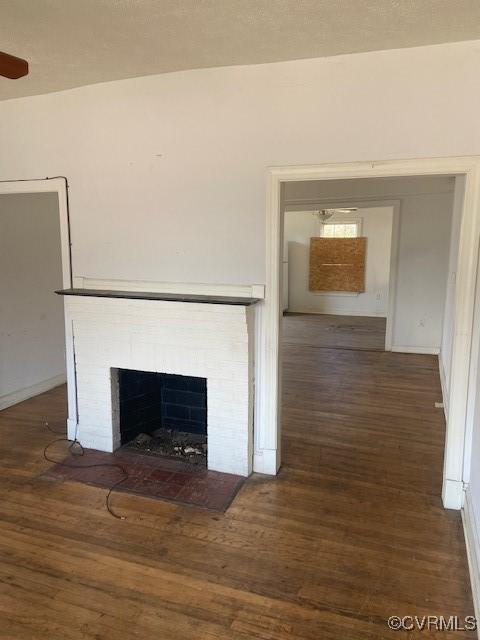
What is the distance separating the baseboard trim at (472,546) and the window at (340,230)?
327 inches

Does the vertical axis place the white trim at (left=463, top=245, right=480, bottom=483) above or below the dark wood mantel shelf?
below

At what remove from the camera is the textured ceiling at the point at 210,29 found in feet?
6.69

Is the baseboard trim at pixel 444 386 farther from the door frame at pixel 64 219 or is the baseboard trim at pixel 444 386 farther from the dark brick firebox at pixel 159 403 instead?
the door frame at pixel 64 219

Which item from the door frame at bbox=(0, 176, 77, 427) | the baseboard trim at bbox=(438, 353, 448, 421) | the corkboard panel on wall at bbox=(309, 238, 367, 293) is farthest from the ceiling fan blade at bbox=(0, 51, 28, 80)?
the corkboard panel on wall at bbox=(309, 238, 367, 293)

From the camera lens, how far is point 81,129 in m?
3.27

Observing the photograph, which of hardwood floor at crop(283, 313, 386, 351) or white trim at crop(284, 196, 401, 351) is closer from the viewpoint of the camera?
white trim at crop(284, 196, 401, 351)

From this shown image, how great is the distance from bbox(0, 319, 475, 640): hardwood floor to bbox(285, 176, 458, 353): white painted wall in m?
3.19

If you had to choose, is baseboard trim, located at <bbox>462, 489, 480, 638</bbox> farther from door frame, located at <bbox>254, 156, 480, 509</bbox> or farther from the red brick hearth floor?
the red brick hearth floor

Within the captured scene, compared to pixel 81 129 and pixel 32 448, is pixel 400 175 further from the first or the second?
pixel 32 448

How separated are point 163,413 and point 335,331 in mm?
5212

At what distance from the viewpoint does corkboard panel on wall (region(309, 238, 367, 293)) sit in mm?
10227

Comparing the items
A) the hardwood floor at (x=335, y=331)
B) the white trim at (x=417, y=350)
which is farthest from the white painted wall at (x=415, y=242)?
the hardwood floor at (x=335, y=331)

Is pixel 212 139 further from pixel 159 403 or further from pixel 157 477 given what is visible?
pixel 157 477

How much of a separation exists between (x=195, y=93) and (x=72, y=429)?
2.66 m
